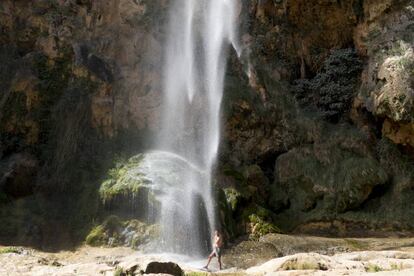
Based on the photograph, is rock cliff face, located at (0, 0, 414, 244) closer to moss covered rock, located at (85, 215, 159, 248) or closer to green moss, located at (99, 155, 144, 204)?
green moss, located at (99, 155, 144, 204)

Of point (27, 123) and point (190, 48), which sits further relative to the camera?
point (190, 48)

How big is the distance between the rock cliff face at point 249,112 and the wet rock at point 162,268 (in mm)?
7592

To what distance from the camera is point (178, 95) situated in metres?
24.4

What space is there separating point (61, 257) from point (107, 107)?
9204 mm

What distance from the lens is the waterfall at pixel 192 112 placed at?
17.1 meters

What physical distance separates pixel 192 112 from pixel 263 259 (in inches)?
415

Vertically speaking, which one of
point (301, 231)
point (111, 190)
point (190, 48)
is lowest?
point (301, 231)

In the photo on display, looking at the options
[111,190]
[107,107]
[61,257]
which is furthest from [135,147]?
[61,257]

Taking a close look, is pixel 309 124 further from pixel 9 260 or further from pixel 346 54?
pixel 9 260

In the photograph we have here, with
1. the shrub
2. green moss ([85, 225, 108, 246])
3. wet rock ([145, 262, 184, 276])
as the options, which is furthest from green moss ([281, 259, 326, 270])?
the shrub

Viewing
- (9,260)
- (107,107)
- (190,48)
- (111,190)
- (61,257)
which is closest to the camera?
(9,260)

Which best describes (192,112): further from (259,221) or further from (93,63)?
(259,221)

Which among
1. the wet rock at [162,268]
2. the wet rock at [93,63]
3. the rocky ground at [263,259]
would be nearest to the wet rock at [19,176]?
the rocky ground at [263,259]

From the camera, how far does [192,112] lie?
2369 centimetres
